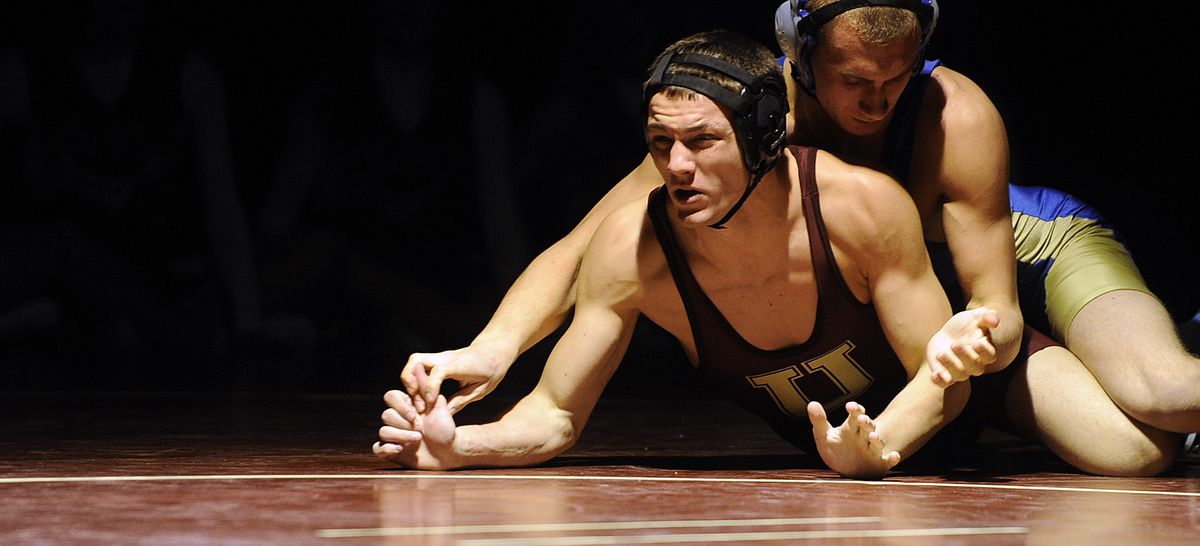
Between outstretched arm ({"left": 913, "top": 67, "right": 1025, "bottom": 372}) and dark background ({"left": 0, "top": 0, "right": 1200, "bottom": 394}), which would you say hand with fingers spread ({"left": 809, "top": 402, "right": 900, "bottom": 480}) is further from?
dark background ({"left": 0, "top": 0, "right": 1200, "bottom": 394})

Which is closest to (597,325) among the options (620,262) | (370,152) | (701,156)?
(620,262)

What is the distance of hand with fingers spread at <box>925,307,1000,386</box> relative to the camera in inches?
91.5

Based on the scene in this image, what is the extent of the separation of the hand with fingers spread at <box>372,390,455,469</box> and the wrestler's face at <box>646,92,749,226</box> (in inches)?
18.7

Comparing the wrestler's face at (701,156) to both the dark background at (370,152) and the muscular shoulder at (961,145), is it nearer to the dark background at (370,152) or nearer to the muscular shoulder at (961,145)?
the muscular shoulder at (961,145)

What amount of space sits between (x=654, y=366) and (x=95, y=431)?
2600 millimetres

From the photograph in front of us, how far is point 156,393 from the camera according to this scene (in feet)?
13.3

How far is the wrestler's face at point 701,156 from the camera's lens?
2461mm

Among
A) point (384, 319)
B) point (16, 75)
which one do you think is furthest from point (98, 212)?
point (384, 319)

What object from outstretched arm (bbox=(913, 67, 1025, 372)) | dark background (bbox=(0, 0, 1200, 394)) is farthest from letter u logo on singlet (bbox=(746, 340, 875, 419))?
dark background (bbox=(0, 0, 1200, 394))

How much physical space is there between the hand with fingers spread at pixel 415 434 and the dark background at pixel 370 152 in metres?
2.61

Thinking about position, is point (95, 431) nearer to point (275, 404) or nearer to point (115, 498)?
point (275, 404)

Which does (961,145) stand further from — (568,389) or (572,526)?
(572,526)

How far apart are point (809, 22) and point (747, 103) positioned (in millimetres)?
215

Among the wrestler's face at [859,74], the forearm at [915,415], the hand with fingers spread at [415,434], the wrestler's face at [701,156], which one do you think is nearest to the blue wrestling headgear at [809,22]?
the wrestler's face at [859,74]
